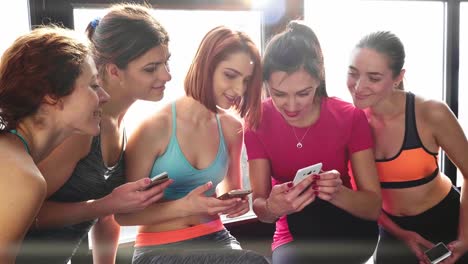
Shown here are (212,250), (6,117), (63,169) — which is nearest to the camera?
(6,117)

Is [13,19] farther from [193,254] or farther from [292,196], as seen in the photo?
[292,196]

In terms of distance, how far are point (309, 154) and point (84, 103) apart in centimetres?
79

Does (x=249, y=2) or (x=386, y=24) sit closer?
(x=249, y=2)

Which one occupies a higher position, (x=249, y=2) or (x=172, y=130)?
(x=249, y=2)

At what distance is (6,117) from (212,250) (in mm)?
704

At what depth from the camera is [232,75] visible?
152 cm

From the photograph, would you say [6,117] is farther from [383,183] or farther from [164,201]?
[383,183]

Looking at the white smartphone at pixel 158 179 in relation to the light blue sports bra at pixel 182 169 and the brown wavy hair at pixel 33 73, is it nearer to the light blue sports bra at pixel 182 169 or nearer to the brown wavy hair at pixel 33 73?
the light blue sports bra at pixel 182 169

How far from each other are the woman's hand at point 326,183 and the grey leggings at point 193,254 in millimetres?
273

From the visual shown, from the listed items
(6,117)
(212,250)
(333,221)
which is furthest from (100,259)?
(333,221)

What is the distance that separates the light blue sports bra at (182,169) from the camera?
1498 millimetres

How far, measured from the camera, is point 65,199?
1365 millimetres

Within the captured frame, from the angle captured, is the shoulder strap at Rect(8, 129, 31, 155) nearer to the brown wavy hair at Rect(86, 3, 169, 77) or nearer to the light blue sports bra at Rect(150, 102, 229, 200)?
the brown wavy hair at Rect(86, 3, 169, 77)

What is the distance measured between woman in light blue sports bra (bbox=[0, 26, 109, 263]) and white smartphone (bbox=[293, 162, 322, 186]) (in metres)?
0.60
